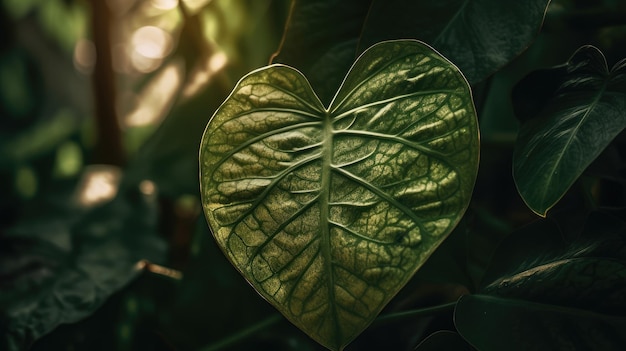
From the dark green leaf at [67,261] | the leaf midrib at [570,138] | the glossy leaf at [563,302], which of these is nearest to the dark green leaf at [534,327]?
the glossy leaf at [563,302]

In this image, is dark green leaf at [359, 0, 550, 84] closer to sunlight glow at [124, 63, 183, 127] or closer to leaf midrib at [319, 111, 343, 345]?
leaf midrib at [319, 111, 343, 345]

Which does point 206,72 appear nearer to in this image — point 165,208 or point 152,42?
point 165,208

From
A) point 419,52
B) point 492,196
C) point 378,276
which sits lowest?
point 492,196

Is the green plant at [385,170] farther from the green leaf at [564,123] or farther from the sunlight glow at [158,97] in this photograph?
the sunlight glow at [158,97]

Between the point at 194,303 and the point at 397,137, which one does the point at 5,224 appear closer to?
the point at 194,303

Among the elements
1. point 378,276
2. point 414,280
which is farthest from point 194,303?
point 378,276

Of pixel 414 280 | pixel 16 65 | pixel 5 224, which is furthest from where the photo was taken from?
pixel 16 65

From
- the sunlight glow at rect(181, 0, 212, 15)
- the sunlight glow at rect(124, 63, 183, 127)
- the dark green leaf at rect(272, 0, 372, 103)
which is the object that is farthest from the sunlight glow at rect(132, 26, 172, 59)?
the dark green leaf at rect(272, 0, 372, 103)
